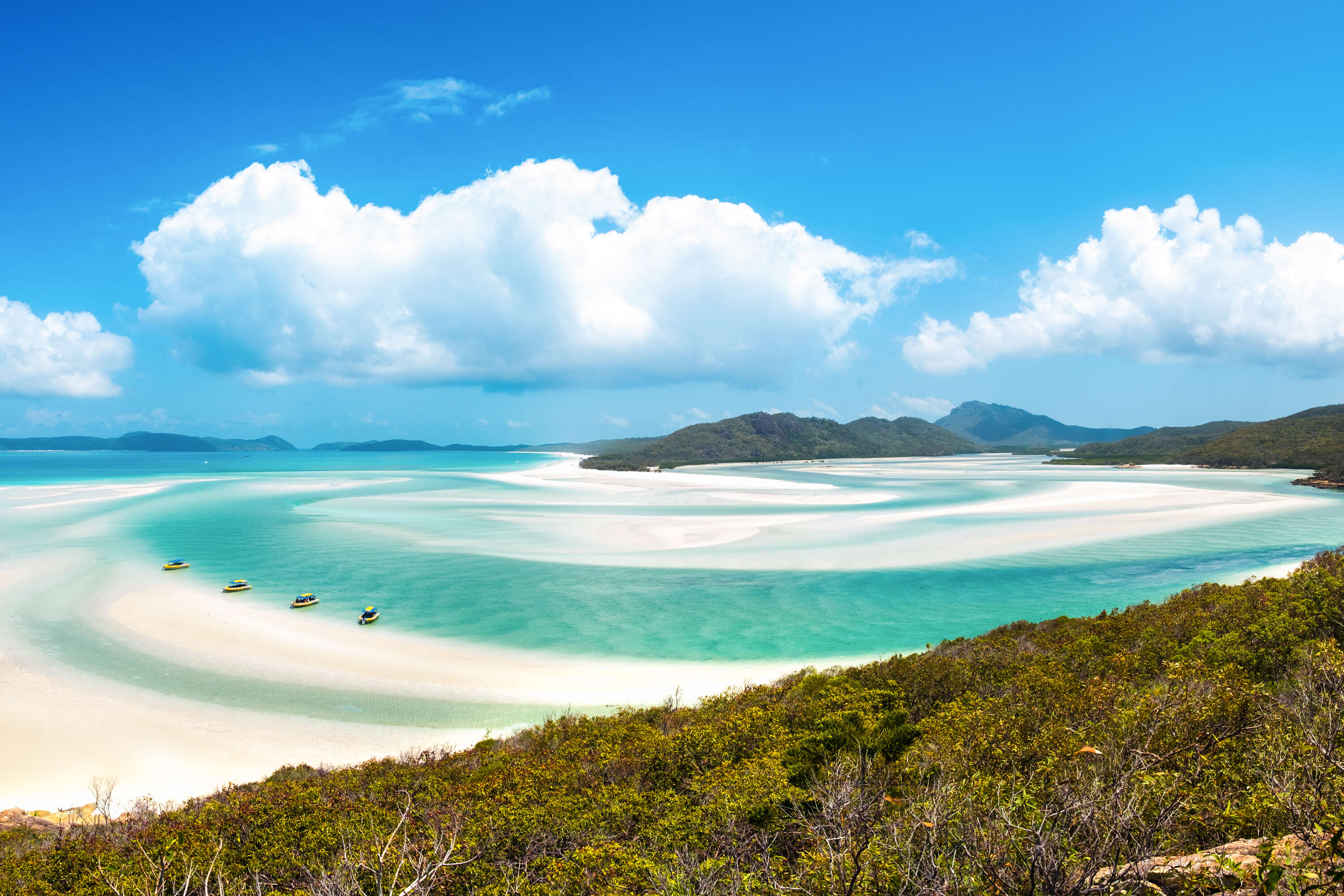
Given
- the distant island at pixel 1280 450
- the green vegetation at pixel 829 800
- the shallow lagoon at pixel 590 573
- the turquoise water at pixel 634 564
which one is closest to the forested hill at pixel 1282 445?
the distant island at pixel 1280 450

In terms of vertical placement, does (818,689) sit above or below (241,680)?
above

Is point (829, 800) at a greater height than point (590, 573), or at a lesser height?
greater

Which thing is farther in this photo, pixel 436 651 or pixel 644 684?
pixel 436 651

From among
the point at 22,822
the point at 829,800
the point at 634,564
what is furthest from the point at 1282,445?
the point at 22,822

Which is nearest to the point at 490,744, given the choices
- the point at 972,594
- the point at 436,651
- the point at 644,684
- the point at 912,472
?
the point at 644,684

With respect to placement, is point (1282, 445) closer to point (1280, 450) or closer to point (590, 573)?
point (1280, 450)

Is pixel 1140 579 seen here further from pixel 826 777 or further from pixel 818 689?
pixel 826 777
